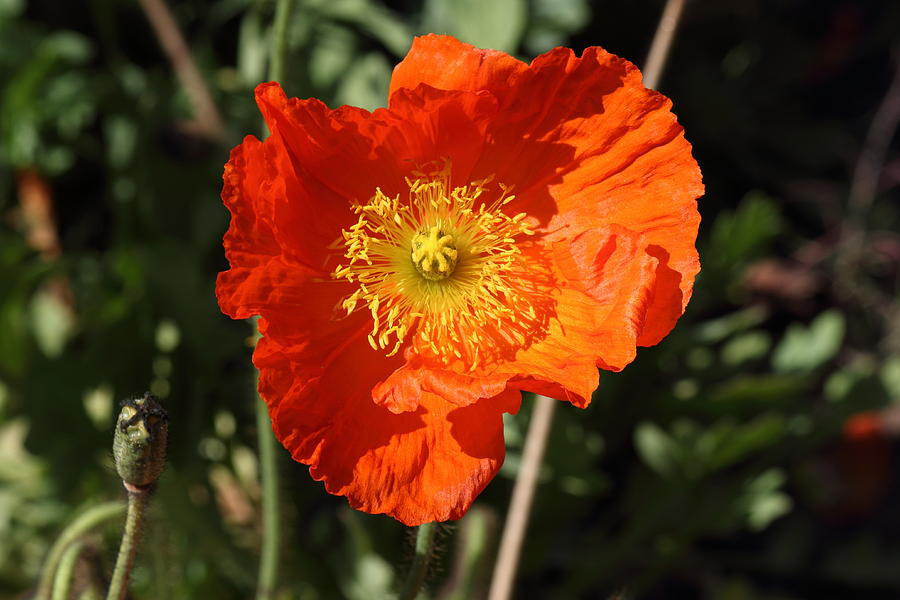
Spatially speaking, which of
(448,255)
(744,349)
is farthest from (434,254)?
(744,349)

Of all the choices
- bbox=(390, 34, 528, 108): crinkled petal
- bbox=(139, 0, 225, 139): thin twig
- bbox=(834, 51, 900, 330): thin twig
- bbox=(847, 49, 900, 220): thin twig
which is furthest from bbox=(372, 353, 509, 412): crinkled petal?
bbox=(847, 49, 900, 220): thin twig

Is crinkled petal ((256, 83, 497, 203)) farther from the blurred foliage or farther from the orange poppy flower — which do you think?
the blurred foliage

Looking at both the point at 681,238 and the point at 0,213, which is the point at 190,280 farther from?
the point at 681,238

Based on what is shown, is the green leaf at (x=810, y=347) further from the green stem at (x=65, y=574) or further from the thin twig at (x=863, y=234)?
the green stem at (x=65, y=574)

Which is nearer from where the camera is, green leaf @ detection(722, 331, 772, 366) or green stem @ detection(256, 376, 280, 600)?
green stem @ detection(256, 376, 280, 600)

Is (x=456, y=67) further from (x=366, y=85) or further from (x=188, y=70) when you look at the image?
(x=188, y=70)

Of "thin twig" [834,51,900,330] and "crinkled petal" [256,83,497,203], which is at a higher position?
"thin twig" [834,51,900,330]

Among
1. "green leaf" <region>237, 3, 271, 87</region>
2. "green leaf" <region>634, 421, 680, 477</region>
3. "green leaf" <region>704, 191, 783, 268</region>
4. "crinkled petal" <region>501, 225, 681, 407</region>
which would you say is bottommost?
"crinkled petal" <region>501, 225, 681, 407</region>
